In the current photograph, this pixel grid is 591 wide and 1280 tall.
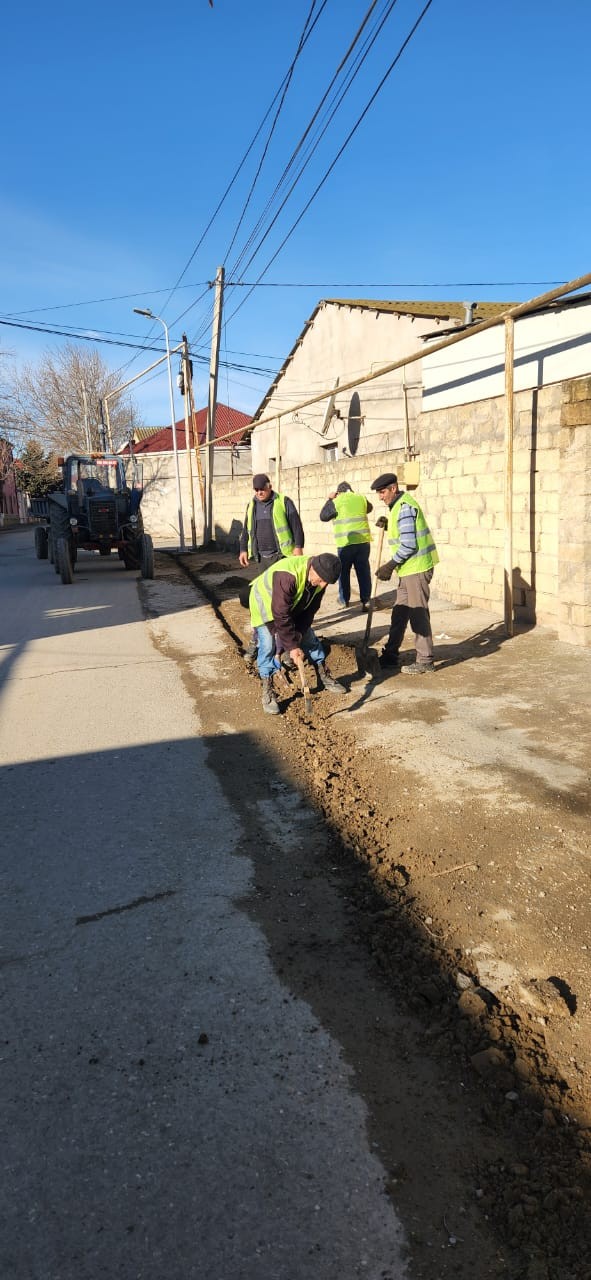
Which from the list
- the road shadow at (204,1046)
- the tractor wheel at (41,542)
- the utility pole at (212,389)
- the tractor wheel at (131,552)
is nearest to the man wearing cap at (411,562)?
the road shadow at (204,1046)

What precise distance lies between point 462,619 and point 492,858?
5424 millimetres

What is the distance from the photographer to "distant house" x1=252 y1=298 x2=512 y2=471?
54.3 ft

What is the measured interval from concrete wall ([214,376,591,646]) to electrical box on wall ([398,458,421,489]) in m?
0.08

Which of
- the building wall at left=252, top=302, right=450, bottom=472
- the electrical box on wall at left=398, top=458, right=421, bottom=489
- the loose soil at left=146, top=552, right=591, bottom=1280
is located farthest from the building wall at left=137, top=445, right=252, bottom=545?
the loose soil at left=146, top=552, right=591, bottom=1280

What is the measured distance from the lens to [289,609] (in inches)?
202

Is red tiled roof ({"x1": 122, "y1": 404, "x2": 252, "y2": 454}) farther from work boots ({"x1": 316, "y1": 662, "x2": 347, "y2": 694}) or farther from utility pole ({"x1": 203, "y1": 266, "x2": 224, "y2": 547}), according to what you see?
work boots ({"x1": 316, "y1": 662, "x2": 347, "y2": 694})

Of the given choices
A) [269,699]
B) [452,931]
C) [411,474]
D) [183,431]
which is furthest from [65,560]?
[183,431]

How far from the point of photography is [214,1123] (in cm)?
199

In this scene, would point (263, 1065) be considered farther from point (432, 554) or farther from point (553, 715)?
point (432, 554)

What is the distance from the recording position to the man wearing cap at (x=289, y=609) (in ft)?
16.2

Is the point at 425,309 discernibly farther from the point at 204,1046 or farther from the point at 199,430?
the point at 199,430

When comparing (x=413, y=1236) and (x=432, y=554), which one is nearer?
(x=413, y=1236)

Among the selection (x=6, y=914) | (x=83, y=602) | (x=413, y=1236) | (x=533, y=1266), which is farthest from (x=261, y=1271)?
(x=83, y=602)

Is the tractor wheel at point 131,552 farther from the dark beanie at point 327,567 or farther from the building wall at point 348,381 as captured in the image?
the dark beanie at point 327,567
